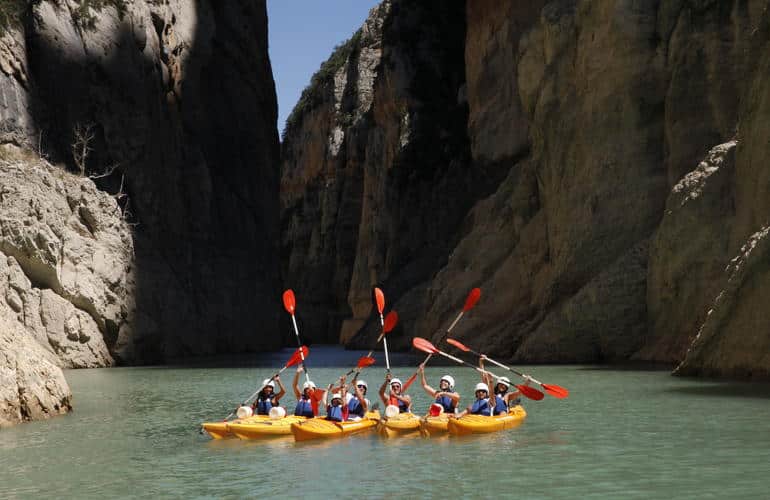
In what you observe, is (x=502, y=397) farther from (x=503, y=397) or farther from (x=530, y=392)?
(x=530, y=392)

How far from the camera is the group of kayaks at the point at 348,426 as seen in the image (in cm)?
1709

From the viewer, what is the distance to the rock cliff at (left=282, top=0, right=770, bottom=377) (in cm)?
2780

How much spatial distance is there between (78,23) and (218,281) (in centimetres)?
1583

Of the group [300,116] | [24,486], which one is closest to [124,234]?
[24,486]

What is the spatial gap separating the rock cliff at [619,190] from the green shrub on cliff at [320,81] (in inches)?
1433

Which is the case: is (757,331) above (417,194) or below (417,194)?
below

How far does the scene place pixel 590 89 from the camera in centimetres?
3809

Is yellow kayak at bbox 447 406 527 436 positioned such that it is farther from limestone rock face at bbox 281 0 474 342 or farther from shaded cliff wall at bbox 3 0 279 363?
limestone rock face at bbox 281 0 474 342

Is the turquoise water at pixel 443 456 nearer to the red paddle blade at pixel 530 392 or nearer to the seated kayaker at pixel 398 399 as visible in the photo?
the red paddle blade at pixel 530 392

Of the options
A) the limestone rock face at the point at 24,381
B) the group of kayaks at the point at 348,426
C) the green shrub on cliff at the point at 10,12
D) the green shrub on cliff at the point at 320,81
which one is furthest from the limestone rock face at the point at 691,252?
the green shrub on cliff at the point at 320,81

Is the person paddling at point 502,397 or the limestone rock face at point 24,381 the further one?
the person paddling at point 502,397

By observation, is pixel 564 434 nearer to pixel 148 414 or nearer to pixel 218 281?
pixel 148 414

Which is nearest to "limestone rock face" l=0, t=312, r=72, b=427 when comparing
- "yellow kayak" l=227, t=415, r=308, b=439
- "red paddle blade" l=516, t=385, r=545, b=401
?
"yellow kayak" l=227, t=415, r=308, b=439

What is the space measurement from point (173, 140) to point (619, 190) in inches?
1041
